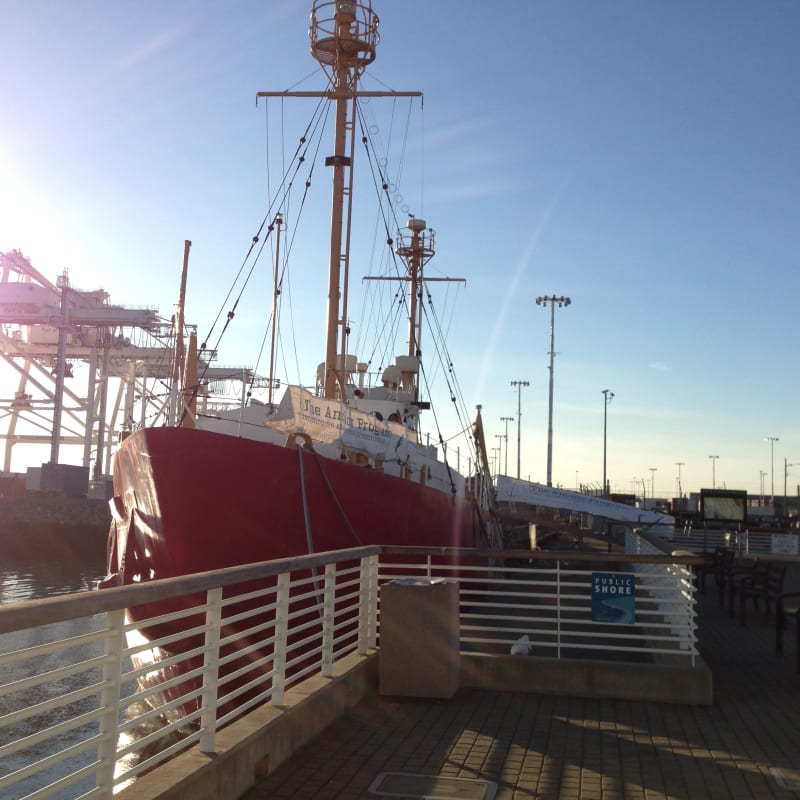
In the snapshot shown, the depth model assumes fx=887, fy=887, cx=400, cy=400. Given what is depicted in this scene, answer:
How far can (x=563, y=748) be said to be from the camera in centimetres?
578

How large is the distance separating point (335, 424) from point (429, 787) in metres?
9.43

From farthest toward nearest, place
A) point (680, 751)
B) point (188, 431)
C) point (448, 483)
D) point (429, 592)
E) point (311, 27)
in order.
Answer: point (448, 483) → point (311, 27) → point (188, 431) → point (429, 592) → point (680, 751)

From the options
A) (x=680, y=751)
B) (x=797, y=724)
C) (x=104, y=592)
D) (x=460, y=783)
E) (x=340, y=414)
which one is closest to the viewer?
(x=104, y=592)

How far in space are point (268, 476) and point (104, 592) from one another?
24.6 feet

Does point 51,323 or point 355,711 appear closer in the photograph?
point 355,711

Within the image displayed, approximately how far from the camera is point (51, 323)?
1911 inches

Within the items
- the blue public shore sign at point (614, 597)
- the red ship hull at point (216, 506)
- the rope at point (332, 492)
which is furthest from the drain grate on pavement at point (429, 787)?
the rope at point (332, 492)

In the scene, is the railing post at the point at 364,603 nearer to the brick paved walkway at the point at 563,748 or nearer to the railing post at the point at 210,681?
the brick paved walkway at the point at 563,748

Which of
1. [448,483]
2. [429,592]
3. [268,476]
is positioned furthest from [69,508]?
[429,592]

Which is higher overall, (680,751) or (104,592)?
(104,592)

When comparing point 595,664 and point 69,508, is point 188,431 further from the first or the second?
point 69,508

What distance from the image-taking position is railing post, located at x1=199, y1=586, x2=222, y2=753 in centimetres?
468

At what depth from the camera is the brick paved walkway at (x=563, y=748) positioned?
16.5 ft

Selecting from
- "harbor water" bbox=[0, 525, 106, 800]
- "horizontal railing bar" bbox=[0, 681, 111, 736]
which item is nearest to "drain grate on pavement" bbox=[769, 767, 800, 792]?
"horizontal railing bar" bbox=[0, 681, 111, 736]
